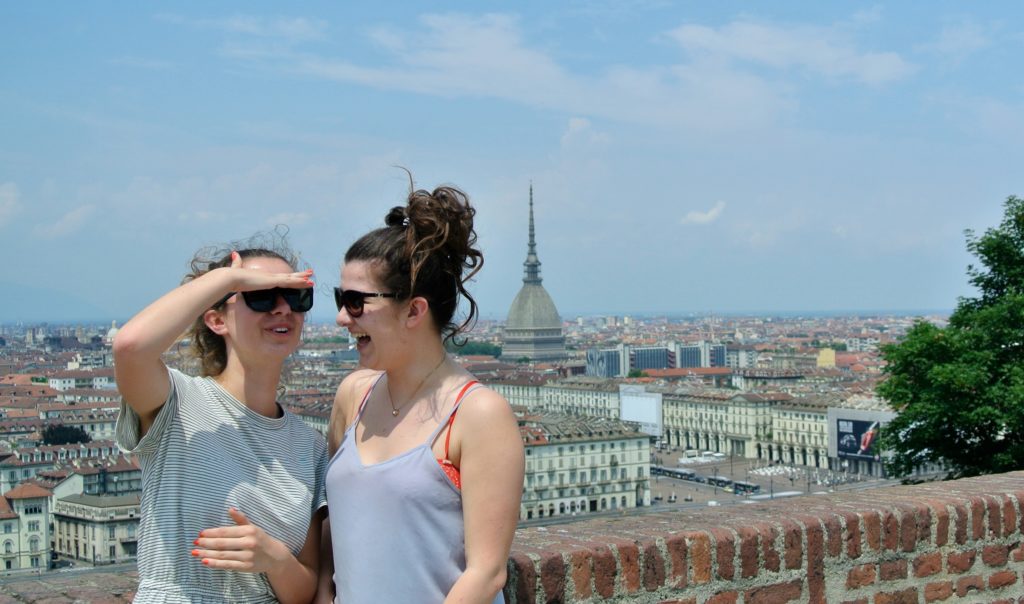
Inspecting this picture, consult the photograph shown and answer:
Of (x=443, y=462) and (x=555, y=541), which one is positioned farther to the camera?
(x=555, y=541)

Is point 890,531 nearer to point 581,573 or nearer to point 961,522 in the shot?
point 961,522

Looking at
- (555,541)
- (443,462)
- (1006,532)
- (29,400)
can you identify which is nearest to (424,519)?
(443,462)

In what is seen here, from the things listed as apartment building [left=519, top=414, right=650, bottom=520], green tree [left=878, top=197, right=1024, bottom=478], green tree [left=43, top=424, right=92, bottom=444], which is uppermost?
green tree [left=878, top=197, right=1024, bottom=478]

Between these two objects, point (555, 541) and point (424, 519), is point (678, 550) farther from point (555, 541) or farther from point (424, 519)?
point (424, 519)

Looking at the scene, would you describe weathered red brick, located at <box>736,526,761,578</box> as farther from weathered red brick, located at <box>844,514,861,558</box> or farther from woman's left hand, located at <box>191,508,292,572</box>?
woman's left hand, located at <box>191,508,292,572</box>

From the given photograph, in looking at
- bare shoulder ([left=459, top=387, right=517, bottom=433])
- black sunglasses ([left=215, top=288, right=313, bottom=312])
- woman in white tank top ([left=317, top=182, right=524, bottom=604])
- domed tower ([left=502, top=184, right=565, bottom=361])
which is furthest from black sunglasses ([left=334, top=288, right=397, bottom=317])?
domed tower ([left=502, top=184, right=565, bottom=361])

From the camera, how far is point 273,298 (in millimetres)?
1896

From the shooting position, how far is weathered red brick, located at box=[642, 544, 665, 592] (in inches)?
97.1

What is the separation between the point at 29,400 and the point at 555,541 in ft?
191

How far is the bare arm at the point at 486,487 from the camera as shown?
1687mm

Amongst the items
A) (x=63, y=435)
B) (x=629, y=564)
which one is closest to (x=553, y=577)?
(x=629, y=564)

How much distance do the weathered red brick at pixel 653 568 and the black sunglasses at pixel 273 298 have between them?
105 cm

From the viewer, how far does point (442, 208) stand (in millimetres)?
1820

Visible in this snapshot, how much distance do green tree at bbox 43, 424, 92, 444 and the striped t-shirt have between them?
157 ft
